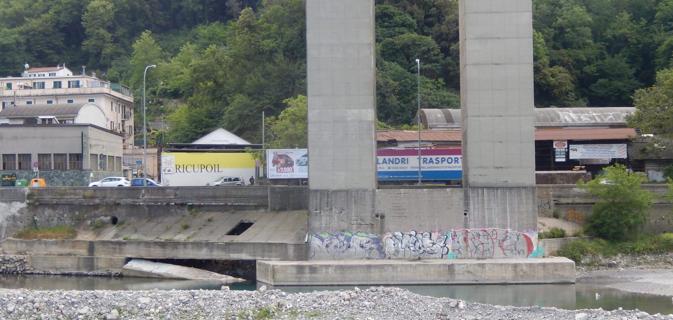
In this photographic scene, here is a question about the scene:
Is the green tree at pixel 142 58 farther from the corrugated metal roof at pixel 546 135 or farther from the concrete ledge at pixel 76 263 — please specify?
the concrete ledge at pixel 76 263

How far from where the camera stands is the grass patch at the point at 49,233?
213 ft

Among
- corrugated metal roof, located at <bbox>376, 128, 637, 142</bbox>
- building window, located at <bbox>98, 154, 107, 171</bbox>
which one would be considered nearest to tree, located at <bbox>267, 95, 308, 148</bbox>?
corrugated metal roof, located at <bbox>376, 128, 637, 142</bbox>

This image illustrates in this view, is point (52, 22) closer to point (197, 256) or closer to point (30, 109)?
point (30, 109)

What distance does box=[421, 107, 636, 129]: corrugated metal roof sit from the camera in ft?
270

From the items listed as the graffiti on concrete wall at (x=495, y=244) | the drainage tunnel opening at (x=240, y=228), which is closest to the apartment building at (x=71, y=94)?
the drainage tunnel opening at (x=240, y=228)

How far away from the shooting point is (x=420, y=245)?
2176 inches

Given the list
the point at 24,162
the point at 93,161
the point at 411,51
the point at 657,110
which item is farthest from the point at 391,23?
the point at 24,162

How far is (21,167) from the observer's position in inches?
3098

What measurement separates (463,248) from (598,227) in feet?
32.9

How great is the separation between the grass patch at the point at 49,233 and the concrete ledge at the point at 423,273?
59.0 feet

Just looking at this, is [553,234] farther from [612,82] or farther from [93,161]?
[612,82]

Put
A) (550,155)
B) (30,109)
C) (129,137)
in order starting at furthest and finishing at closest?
(129,137) < (30,109) < (550,155)

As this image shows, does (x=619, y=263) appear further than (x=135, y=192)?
No

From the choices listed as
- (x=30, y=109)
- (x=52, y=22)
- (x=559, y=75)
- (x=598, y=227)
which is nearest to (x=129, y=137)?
(x=30, y=109)
